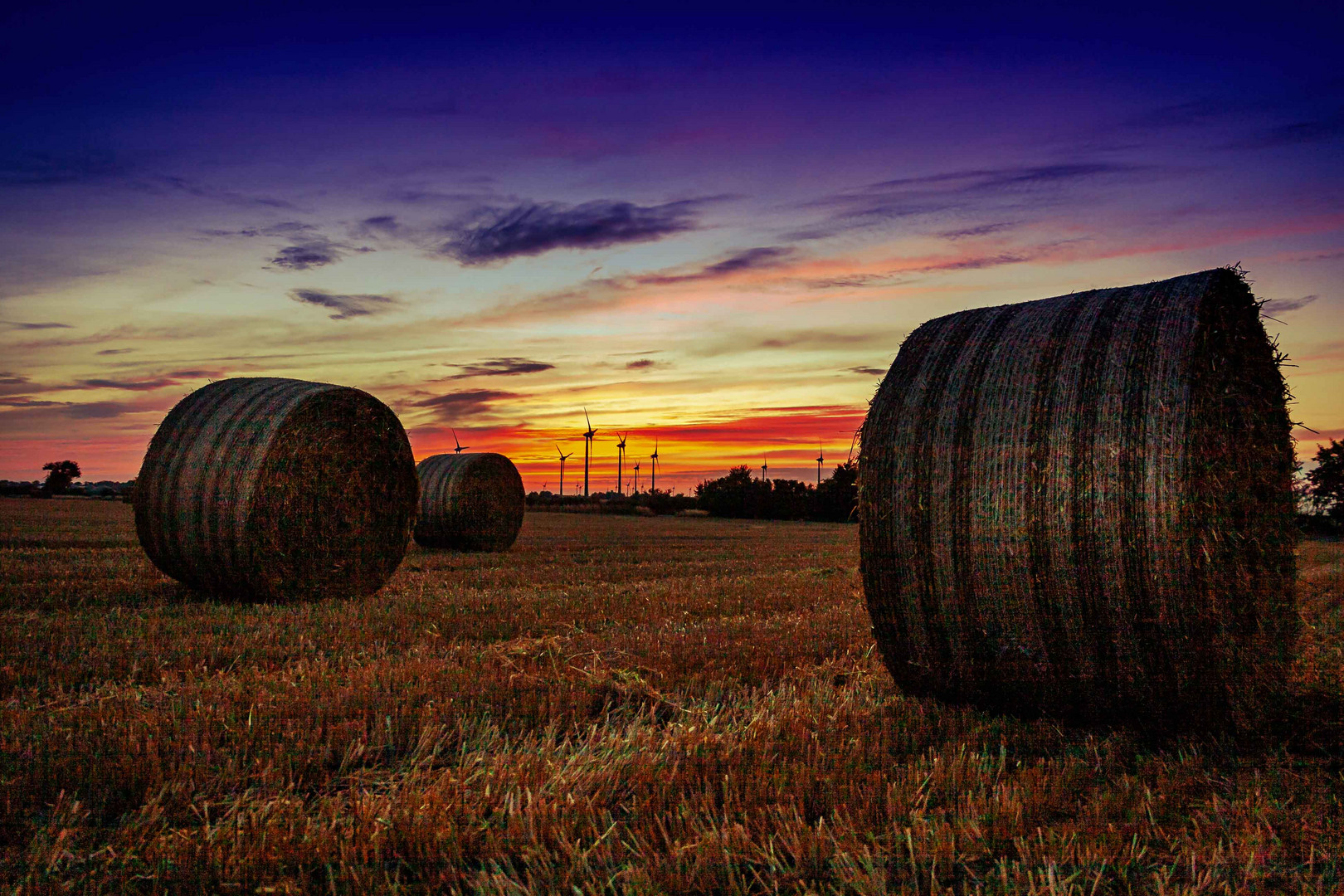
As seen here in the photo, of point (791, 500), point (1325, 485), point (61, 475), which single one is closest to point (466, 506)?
point (1325, 485)

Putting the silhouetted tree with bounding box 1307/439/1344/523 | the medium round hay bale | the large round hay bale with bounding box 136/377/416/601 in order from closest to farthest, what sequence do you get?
A: the silhouetted tree with bounding box 1307/439/1344/523 < the large round hay bale with bounding box 136/377/416/601 < the medium round hay bale

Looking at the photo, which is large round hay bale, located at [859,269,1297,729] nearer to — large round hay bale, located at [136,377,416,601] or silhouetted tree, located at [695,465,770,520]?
large round hay bale, located at [136,377,416,601]

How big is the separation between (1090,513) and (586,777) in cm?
292

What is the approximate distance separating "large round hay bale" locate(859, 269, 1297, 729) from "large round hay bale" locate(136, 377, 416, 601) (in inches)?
276

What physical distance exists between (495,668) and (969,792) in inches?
130

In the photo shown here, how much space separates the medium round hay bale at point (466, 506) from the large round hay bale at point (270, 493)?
6.89m

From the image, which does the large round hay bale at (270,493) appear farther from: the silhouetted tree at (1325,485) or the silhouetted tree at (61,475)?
the silhouetted tree at (61,475)

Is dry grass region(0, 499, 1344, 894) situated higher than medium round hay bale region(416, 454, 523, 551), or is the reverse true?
medium round hay bale region(416, 454, 523, 551)

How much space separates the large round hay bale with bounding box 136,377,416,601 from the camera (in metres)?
9.84

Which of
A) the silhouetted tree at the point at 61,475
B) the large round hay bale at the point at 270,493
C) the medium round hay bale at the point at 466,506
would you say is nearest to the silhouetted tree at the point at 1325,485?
the large round hay bale at the point at 270,493

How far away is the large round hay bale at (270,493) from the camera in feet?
32.3

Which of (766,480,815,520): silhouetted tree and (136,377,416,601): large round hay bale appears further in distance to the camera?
(766,480,815,520): silhouetted tree

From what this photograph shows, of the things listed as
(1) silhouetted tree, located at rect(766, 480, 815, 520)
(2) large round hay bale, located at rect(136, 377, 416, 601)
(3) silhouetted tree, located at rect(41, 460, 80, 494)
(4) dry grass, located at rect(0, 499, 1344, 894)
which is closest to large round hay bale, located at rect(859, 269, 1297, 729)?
(4) dry grass, located at rect(0, 499, 1344, 894)

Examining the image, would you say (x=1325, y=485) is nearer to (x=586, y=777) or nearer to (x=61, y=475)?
(x=586, y=777)
